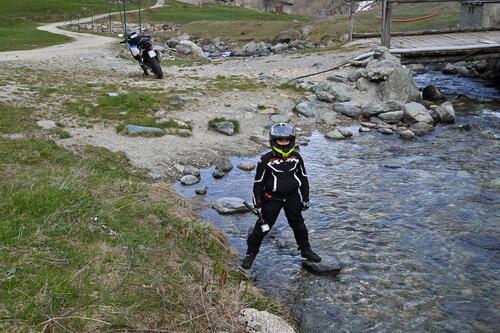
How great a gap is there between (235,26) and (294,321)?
5329 centimetres

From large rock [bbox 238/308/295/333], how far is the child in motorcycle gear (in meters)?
1.88

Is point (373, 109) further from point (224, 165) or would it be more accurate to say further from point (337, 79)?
point (224, 165)

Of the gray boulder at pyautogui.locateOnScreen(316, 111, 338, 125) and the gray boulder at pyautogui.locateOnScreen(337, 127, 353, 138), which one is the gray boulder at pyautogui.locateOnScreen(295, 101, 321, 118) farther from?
the gray boulder at pyautogui.locateOnScreen(337, 127, 353, 138)

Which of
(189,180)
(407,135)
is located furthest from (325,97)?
(189,180)

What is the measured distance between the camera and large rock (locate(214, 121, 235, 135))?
14.4 meters

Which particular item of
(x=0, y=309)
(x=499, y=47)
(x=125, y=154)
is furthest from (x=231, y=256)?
(x=499, y=47)

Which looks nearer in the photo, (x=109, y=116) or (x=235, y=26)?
(x=109, y=116)

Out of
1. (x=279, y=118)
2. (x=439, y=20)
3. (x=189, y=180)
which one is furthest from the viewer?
(x=439, y=20)

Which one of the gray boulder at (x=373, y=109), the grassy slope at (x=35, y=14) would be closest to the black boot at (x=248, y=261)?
the gray boulder at (x=373, y=109)

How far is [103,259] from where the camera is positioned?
584cm

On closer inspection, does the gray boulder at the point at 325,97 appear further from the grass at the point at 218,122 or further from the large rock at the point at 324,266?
the large rock at the point at 324,266

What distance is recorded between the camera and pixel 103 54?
92.8 ft

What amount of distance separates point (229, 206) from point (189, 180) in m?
1.67

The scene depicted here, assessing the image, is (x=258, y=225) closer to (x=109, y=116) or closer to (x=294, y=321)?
(x=294, y=321)
